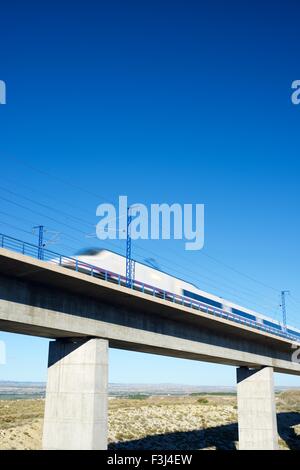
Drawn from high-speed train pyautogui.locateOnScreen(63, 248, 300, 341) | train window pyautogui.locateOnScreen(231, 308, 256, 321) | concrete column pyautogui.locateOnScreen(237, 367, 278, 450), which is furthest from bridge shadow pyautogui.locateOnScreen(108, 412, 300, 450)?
high-speed train pyautogui.locateOnScreen(63, 248, 300, 341)

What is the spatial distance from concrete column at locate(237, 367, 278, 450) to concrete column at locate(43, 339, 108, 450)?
21.3 m

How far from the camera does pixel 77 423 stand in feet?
76.7

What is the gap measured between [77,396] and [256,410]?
23063 mm

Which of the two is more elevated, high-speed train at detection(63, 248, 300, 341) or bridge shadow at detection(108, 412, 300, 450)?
high-speed train at detection(63, 248, 300, 341)

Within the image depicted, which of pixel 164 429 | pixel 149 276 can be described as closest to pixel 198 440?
pixel 164 429

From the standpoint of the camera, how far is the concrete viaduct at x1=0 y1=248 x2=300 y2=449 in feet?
68.5

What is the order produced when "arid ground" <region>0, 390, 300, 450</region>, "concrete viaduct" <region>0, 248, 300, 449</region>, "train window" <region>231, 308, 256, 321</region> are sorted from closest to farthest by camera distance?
"concrete viaduct" <region>0, 248, 300, 449</region>
"arid ground" <region>0, 390, 300, 450</region>
"train window" <region>231, 308, 256, 321</region>

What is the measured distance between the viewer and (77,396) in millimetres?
23734

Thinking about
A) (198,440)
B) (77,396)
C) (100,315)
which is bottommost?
(198,440)

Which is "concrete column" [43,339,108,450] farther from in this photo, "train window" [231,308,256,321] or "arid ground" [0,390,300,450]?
"train window" [231,308,256,321]

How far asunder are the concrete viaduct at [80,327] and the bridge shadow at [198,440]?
1734cm

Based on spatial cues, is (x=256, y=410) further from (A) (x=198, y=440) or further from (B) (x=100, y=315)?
(B) (x=100, y=315)

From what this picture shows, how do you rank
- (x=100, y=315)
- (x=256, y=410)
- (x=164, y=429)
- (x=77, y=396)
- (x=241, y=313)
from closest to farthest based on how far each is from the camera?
(x=77, y=396) < (x=100, y=315) < (x=256, y=410) < (x=241, y=313) < (x=164, y=429)

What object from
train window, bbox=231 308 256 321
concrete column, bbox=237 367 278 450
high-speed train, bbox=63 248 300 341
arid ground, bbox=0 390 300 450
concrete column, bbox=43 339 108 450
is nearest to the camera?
concrete column, bbox=43 339 108 450
